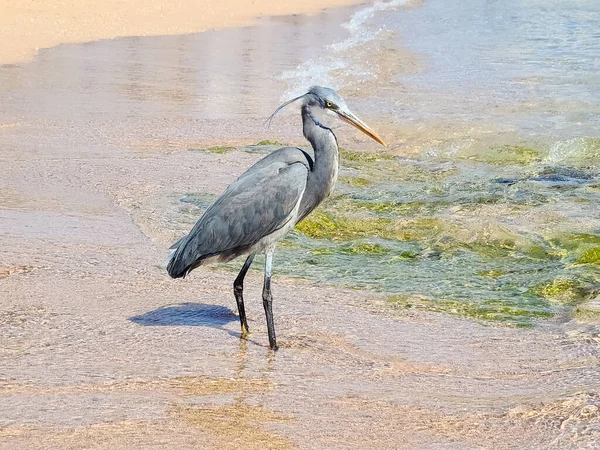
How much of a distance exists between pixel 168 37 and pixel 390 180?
1394 cm

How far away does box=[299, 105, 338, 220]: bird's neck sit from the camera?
17.1 ft

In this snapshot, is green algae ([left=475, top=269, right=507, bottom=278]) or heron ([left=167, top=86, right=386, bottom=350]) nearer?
heron ([left=167, top=86, right=386, bottom=350])

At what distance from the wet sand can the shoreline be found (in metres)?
10.8

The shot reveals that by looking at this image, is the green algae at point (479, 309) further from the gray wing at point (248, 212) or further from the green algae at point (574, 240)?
the green algae at point (574, 240)

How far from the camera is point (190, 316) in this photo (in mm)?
5574

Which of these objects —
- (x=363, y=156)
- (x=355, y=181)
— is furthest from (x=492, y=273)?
(x=363, y=156)

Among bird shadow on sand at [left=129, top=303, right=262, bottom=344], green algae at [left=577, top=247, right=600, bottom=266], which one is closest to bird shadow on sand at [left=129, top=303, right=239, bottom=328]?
bird shadow on sand at [left=129, top=303, right=262, bottom=344]

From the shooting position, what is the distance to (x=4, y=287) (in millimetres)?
5809

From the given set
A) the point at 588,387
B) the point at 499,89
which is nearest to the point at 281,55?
the point at 499,89

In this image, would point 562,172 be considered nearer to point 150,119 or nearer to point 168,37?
point 150,119

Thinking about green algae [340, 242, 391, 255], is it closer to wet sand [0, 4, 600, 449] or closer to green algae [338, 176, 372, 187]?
wet sand [0, 4, 600, 449]

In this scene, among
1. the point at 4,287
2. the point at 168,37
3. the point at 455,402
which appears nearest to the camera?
the point at 455,402

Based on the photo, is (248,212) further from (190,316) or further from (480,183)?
(480,183)

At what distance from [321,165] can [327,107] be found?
32 cm
